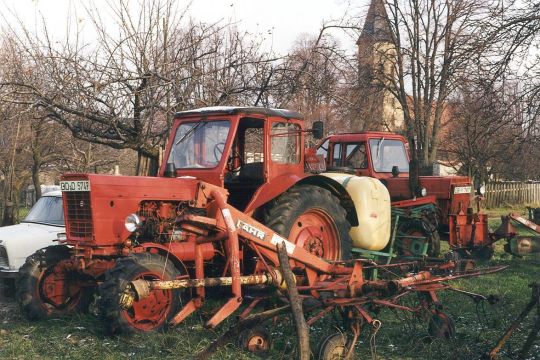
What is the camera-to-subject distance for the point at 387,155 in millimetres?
12188

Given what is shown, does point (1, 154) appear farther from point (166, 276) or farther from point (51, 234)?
point (166, 276)

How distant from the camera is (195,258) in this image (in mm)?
6617

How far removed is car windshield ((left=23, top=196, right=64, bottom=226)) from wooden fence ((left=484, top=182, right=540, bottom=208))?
878 inches

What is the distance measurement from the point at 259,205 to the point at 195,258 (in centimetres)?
119

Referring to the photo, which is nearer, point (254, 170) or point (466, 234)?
point (254, 170)

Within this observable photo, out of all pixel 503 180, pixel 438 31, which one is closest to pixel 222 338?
pixel 438 31

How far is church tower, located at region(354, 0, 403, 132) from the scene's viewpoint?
22.6m

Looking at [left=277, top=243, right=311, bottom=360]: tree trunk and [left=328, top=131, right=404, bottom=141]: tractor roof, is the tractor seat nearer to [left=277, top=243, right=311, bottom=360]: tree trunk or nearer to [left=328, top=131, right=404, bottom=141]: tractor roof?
A: [left=277, top=243, right=311, bottom=360]: tree trunk

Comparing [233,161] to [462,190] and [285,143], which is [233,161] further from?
[462,190]

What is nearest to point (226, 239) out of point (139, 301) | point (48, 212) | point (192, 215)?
point (192, 215)

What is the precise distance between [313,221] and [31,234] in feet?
13.8

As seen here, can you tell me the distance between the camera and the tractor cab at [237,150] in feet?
25.3

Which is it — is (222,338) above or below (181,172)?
below

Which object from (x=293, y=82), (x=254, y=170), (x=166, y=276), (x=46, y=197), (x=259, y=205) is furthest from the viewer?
(x=293, y=82)
